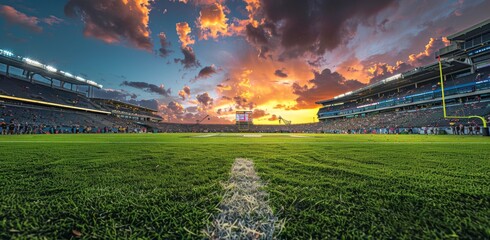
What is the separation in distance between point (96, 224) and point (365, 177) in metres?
2.22

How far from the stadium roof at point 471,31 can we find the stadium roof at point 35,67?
7183 cm

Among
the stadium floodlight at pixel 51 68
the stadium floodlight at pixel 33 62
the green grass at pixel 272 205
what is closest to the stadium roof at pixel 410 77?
the green grass at pixel 272 205

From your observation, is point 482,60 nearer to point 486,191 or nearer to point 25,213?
point 486,191

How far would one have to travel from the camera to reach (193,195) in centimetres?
142

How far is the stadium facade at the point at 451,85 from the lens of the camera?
88.4ft

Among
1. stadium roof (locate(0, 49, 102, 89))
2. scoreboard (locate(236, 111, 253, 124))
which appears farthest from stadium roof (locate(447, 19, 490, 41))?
stadium roof (locate(0, 49, 102, 89))

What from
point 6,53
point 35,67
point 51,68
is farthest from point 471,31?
point 6,53

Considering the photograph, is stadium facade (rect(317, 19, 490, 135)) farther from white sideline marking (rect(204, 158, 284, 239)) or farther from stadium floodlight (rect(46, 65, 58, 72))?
stadium floodlight (rect(46, 65, 58, 72))

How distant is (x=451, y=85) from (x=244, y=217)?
151ft

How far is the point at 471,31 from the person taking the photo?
99.7ft

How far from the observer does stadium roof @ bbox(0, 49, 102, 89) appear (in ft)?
94.4

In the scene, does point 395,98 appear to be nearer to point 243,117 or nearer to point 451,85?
point 451,85

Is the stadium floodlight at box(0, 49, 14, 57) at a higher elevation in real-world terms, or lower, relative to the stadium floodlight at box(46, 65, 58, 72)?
higher

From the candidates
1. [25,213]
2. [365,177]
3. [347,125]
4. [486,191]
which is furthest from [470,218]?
[347,125]
